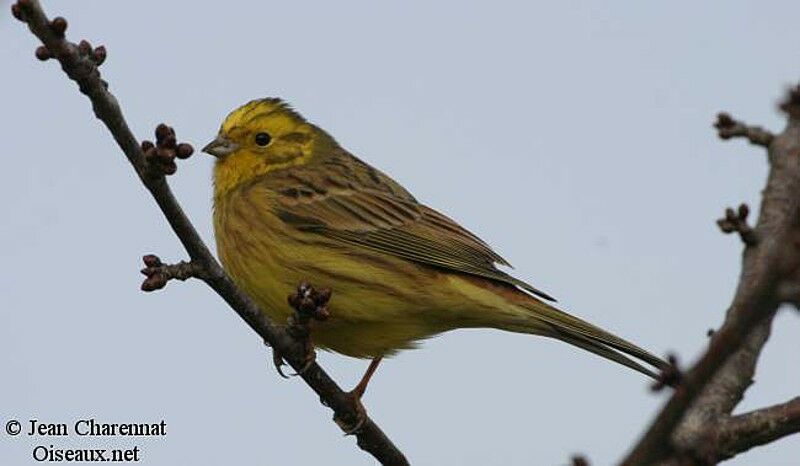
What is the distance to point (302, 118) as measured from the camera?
24.7ft

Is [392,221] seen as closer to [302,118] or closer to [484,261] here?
[484,261]

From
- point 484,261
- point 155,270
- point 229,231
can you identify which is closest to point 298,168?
point 229,231

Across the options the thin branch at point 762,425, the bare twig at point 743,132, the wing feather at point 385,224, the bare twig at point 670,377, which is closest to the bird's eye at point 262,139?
the wing feather at point 385,224

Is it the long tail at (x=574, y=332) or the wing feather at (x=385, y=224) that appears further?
the wing feather at (x=385, y=224)

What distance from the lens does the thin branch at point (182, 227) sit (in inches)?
127

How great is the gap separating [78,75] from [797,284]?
2164 millimetres

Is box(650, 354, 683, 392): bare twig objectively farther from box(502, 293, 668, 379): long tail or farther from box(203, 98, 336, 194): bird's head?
box(203, 98, 336, 194): bird's head

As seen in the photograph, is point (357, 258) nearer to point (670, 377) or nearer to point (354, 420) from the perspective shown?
point (354, 420)

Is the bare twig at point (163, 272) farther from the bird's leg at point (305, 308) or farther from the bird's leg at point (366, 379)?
the bird's leg at point (366, 379)

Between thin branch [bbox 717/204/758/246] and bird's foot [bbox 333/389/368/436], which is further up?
bird's foot [bbox 333/389/368/436]

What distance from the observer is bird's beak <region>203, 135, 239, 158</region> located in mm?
6746

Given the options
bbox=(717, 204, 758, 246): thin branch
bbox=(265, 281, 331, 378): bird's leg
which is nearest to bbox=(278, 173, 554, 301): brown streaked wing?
bbox=(265, 281, 331, 378): bird's leg

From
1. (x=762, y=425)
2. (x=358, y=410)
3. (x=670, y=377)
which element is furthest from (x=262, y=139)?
(x=670, y=377)

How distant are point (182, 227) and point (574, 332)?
2.30 m
